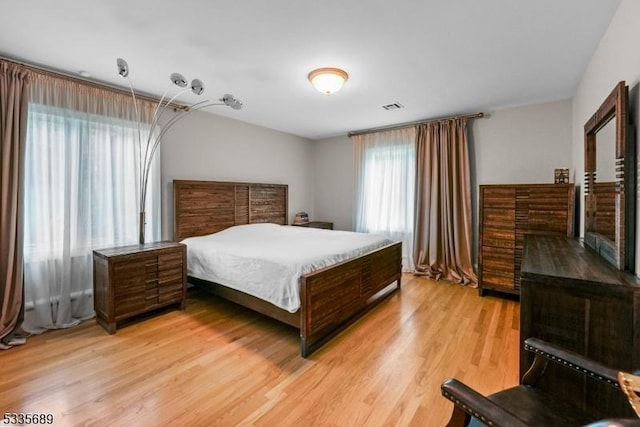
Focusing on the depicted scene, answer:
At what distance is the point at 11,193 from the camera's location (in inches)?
92.2

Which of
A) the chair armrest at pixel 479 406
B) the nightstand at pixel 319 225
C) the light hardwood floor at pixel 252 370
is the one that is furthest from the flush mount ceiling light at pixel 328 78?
the nightstand at pixel 319 225

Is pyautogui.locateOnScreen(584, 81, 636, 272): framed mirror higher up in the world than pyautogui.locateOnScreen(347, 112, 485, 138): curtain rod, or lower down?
lower down

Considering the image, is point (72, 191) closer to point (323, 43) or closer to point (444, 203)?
point (323, 43)

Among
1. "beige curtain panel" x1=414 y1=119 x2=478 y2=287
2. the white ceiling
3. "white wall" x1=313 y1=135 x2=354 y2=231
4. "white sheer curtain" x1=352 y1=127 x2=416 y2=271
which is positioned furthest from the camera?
"white wall" x1=313 y1=135 x2=354 y2=231

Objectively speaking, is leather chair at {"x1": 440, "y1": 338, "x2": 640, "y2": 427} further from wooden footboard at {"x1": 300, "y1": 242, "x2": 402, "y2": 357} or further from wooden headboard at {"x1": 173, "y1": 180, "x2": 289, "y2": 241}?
wooden headboard at {"x1": 173, "y1": 180, "x2": 289, "y2": 241}

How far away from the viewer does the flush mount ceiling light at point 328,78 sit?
98.5 inches

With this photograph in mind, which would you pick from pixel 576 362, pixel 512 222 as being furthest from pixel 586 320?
pixel 512 222

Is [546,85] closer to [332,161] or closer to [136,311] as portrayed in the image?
[332,161]

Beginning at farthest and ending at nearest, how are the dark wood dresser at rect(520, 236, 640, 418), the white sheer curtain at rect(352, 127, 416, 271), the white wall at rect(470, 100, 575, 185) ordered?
the white sheer curtain at rect(352, 127, 416, 271), the white wall at rect(470, 100, 575, 185), the dark wood dresser at rect(520, 236, 640, 418)

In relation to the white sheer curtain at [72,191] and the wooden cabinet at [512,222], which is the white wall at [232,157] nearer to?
the white sheer curtain at [72,191]

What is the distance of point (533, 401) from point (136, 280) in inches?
118

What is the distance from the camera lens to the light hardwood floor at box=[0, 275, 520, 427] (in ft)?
5.29

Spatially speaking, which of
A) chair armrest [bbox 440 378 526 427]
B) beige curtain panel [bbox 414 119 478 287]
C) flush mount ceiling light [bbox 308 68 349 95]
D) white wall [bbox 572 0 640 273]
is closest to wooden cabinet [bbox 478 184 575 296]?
beige curtain panel [bbox 414 119 478 287]

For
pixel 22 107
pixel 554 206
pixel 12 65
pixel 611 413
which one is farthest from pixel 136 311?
pixel 554 206
